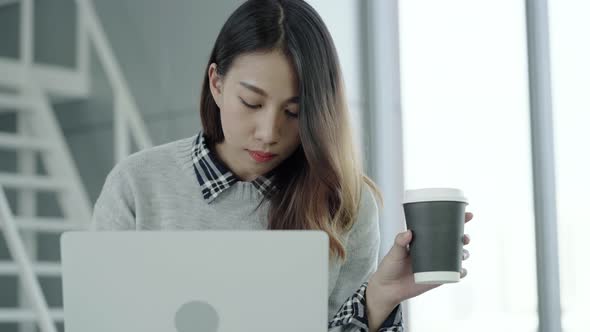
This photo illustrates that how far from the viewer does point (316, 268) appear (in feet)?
3.80

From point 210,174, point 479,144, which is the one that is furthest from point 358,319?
point 479,144

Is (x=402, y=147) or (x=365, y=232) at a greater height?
(x=402, y=147)

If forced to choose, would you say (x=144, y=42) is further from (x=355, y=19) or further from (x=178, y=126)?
(x=355, y=19)

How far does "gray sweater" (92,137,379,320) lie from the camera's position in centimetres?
169

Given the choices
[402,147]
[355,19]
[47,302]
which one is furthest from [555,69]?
[47,302]

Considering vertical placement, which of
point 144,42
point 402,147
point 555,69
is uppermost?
point 144,42

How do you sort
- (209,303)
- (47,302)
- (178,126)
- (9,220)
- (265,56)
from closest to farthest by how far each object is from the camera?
1. (209,303)
2. (265,56)
3. (9,220)
4. (178,126)
5. (47,302)

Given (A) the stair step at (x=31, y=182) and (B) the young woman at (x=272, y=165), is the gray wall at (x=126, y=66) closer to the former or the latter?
(A) the stair step at (x=31, y=182)

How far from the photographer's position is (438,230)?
4.16ft

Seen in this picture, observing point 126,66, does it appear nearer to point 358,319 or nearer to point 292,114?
point 292,114

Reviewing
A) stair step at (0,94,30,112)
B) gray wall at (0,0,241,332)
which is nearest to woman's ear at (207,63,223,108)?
gray wall at (0,0,241,332)

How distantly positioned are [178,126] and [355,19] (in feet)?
3.18

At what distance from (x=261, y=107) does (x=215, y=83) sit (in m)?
0.16

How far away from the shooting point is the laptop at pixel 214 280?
3.76ft
